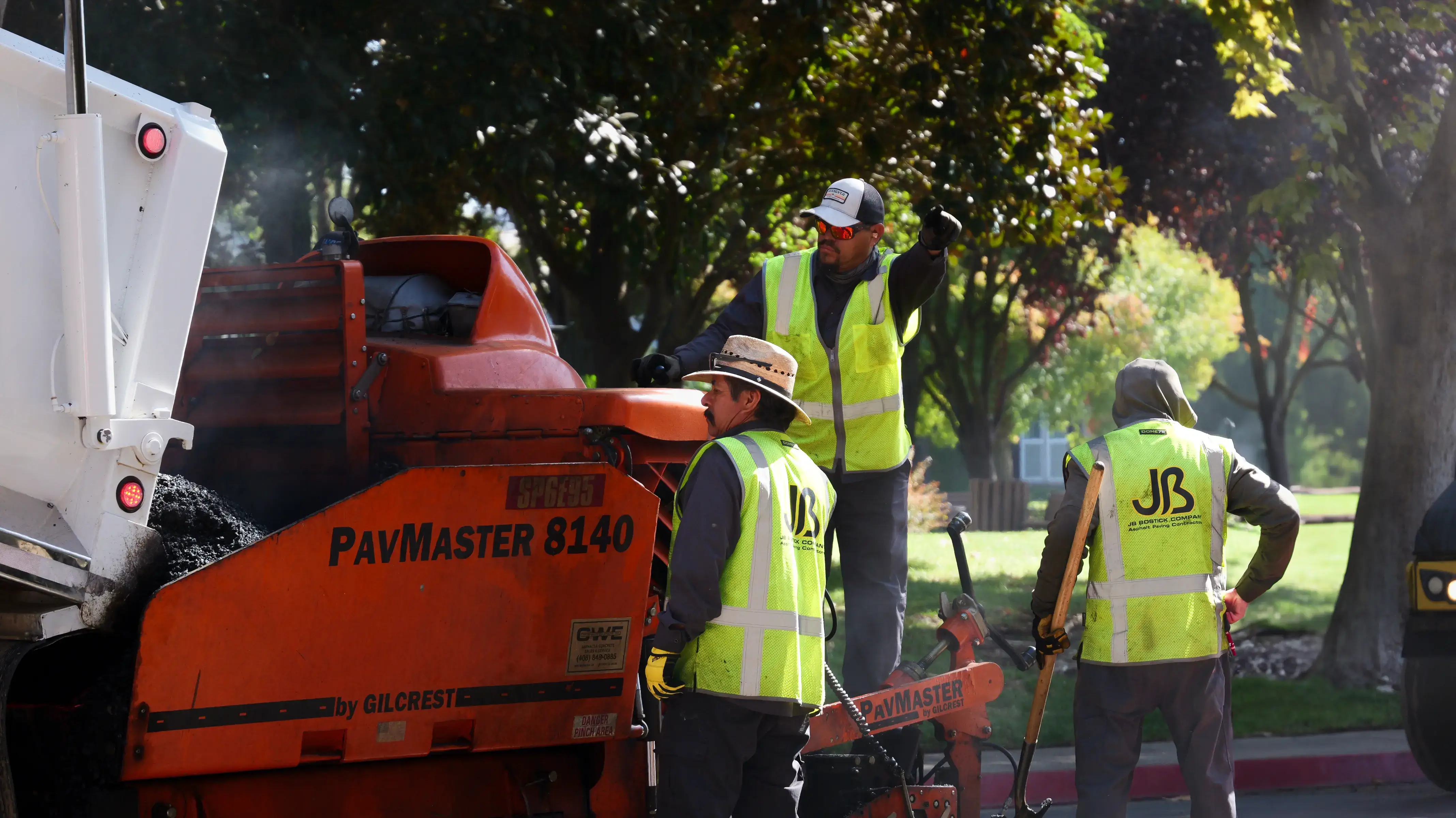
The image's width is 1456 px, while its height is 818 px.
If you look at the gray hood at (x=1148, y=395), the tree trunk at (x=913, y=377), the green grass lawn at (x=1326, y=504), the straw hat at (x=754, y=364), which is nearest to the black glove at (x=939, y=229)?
the gray hood at (x=1148, y=395)

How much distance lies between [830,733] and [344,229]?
2.41m

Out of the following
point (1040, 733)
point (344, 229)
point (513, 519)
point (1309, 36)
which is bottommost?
point (1040, 733)

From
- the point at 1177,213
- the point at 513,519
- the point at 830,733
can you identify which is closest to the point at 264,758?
the point at 513,519

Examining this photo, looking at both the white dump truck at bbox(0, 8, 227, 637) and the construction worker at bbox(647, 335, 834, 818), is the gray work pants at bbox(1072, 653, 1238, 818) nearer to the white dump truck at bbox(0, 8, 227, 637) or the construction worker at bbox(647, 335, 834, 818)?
the construction worker at bbox(647, 335, 834, 818)

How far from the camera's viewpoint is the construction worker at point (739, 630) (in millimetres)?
4004

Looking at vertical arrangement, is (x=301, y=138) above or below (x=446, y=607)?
above

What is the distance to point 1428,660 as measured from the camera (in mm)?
7266

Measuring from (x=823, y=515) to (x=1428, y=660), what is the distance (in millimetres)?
4304

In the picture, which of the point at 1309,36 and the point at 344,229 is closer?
A: the point at 344,229

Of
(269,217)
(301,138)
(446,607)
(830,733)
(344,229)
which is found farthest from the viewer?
(269,217)

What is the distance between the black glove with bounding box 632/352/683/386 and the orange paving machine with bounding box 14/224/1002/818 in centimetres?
11

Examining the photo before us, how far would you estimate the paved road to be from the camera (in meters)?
7.13

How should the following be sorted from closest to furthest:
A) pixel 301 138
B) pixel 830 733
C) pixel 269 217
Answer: pixel 830 733, pixel 301 138, pixel 269 217

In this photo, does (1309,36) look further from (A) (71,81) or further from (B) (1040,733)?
(A) (71,81)
